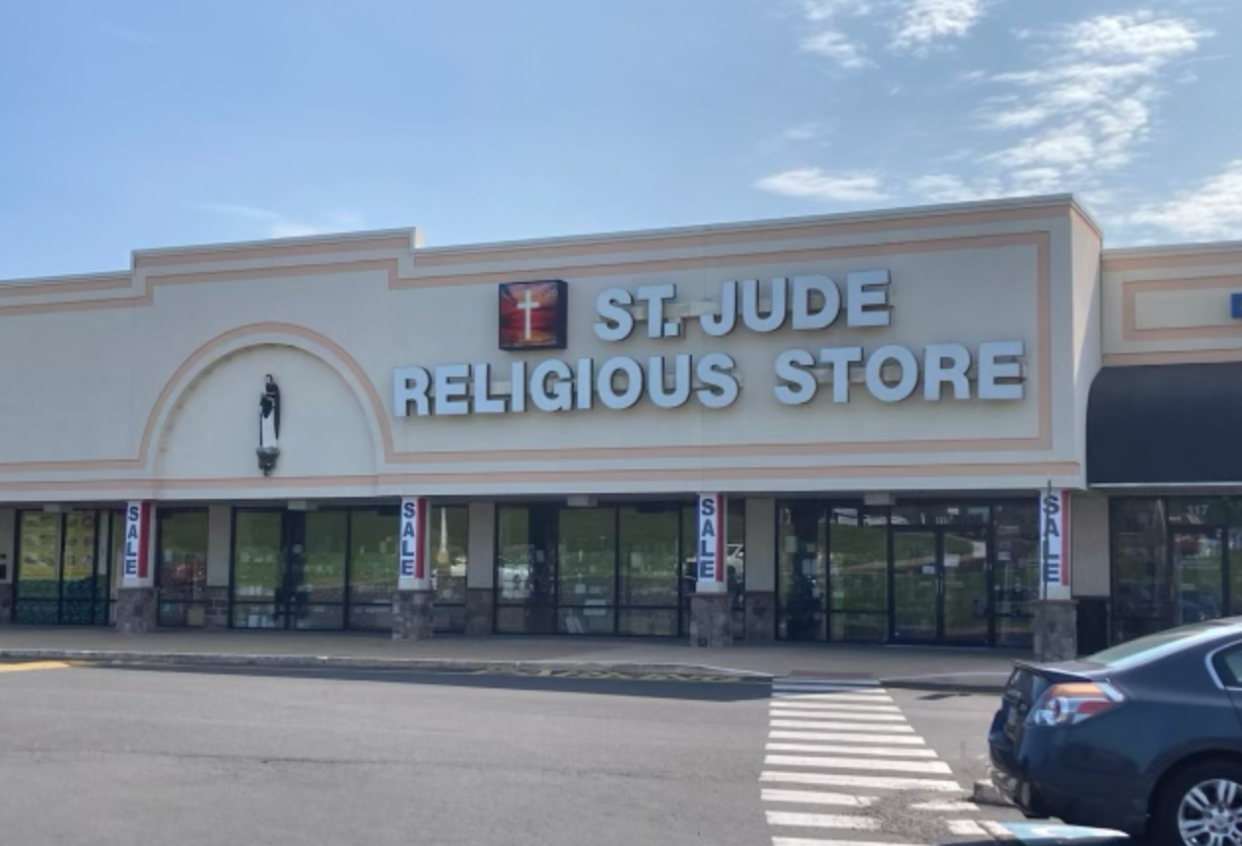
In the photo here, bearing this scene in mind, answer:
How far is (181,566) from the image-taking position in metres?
30.0

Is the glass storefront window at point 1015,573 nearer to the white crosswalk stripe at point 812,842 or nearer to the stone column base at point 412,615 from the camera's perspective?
the stone column base at point 412,615

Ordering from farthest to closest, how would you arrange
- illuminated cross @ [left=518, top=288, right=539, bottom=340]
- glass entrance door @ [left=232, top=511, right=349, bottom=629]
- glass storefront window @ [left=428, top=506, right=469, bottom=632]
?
glass entrance door @ [left=232, top=511, right=349, bottom=629] → glass storefront window @ [left=428, top=506, right=469, bottom=632] → illuminated cross @ [left=518, top=288, right=539, bottom=340]

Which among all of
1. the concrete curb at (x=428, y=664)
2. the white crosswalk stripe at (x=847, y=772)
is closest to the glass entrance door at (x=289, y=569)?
the concrete curb at (x=428, y=664)

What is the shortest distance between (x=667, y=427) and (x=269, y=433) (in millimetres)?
8210

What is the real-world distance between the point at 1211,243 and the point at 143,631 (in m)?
21.7

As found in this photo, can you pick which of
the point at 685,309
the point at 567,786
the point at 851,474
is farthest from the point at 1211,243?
the point at 567,786

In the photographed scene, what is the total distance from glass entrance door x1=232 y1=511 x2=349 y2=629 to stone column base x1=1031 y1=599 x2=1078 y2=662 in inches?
577

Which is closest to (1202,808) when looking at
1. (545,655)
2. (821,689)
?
(821,689)

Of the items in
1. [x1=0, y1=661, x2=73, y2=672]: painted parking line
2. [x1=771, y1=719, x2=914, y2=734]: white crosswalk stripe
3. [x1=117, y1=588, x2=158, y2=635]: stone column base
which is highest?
[x1=117, y1=588, x2=158, y2=635]: stone column base

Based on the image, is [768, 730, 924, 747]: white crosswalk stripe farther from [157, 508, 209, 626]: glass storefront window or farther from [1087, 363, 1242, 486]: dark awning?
[157, 508, 209, 626]: glass storefront window

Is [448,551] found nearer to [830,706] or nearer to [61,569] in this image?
[61,569]

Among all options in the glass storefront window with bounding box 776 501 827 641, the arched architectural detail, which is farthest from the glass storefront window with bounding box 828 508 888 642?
the arched architectural detail

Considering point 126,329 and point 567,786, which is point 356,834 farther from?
point 126,329

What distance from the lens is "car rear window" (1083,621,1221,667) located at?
28.1ft
